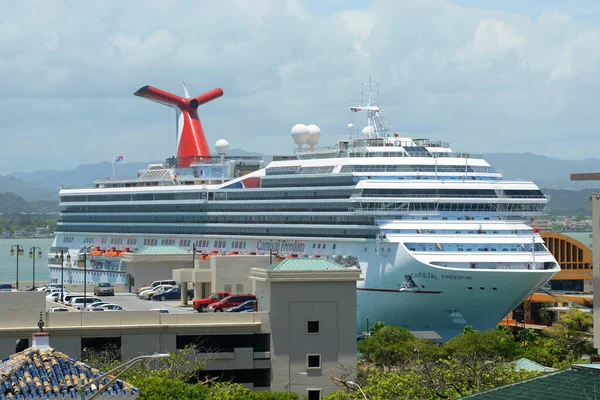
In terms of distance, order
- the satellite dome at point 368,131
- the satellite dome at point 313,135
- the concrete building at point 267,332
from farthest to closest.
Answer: the satellite dome at point 313,135, the satellite dome at point 368,131, the concrete building at point 267,332

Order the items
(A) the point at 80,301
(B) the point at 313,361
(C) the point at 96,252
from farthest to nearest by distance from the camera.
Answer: (C) the point at 96,252 < (A) the point at 80,301 < (B) the point at 313,361

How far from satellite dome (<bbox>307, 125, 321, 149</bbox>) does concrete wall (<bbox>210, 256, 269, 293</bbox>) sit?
170 ft

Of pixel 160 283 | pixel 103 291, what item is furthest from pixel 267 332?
pixel 103 291

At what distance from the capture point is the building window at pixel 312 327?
168 ft

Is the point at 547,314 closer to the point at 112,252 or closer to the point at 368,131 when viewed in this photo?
the point at 368,131

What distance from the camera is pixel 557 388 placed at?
3300 centimetres

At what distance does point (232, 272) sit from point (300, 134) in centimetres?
5236

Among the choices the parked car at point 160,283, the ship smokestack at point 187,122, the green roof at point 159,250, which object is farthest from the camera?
the ship smokestack at point 187,122

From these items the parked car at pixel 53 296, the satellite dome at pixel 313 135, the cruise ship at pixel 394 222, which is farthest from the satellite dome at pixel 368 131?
the parked car at pixel 53 296

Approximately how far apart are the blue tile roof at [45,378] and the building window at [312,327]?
718 inches

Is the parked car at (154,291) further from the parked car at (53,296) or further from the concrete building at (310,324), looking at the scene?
the concrete building at (310,324)

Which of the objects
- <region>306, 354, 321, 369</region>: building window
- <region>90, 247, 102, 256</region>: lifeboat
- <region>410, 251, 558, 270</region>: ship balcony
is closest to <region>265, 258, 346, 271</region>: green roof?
<region>306, 354, 321, 369</region>: building window

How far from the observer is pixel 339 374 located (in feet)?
166

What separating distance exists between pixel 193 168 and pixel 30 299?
82.1 m
